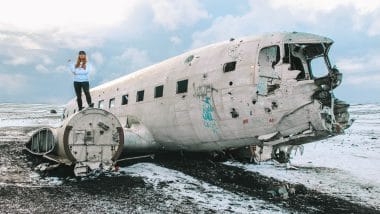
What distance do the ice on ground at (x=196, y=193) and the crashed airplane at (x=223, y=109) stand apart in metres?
1.24

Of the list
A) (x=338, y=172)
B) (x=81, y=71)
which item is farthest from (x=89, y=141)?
(x=338, y=172)

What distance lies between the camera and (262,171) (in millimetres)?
16078

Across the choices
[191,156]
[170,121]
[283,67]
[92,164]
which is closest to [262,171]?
[191,156]

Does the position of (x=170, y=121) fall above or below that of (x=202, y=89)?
below

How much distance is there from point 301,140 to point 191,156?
6.36 metres

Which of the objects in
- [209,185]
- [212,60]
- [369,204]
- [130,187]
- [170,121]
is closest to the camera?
[369,204]

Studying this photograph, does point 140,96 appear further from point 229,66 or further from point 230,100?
point 230,100

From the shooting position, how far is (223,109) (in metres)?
13.1

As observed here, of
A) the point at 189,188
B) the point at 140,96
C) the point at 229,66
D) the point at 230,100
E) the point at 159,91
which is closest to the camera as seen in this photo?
the point at 189,188

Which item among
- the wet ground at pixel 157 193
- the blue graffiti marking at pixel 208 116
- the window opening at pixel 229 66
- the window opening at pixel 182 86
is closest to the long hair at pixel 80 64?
the window opening at pixel 182 86

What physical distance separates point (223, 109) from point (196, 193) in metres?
2.89

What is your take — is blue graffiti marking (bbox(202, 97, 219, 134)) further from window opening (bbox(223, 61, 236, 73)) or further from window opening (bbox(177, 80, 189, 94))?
window opening (bbox(177, 80, 189, 94))

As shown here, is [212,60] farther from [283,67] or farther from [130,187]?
[130,187]

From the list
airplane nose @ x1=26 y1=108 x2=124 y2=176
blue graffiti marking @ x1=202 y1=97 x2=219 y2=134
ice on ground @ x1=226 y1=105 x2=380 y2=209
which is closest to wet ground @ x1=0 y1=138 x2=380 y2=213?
airplane nose @ x1=26 y1=108 x2=124 y2=176
